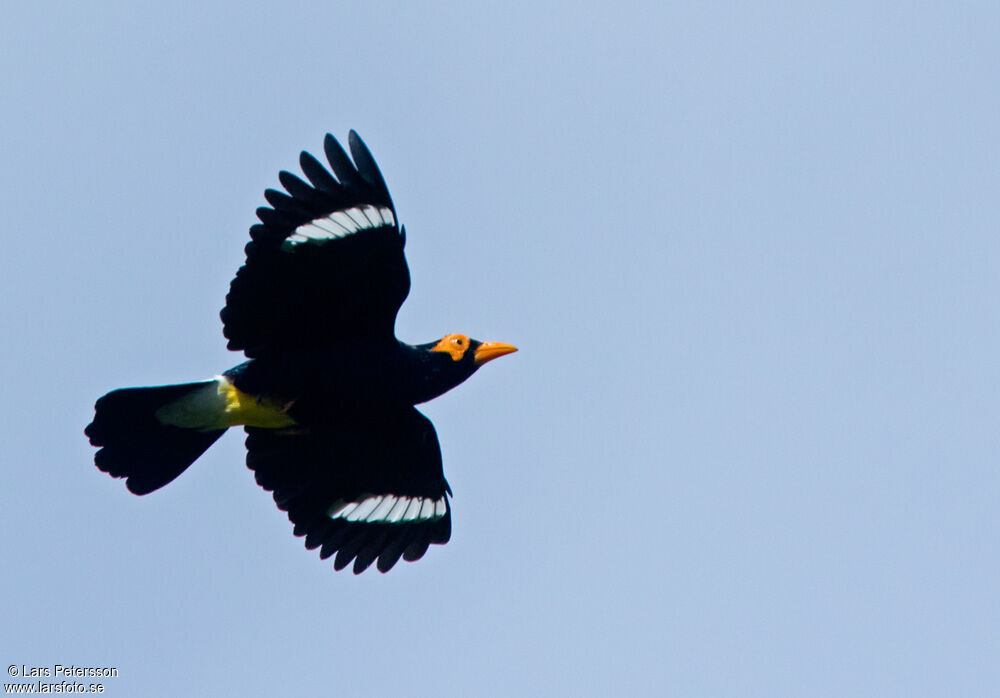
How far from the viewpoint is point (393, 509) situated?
35.5 ft

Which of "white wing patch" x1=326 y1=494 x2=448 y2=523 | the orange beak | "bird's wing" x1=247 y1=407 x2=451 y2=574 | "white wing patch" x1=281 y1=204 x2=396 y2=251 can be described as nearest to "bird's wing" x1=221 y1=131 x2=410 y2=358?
"white wing patch" x1=281 y1=204 x2=396 y2=251

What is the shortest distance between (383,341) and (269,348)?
0.73 meters

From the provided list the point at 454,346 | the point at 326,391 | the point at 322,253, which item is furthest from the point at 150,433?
the point at 454,346

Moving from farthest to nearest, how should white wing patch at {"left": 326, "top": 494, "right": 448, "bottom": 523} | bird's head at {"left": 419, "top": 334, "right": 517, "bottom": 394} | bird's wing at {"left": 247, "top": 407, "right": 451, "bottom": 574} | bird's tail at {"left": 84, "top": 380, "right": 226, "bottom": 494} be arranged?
white wing patch at {"left": 326, "top": 494, "right": 448, "bottom": 523} < bird's wing at {"left": 247, "top": 407, "right": 451, "bottom": 574} < bird's head at {"left": 419, "top": 334, "right": 517, "bottom": 394} < bird's tail at {"left": 84, "top": 380, "right": 226, "bottom": 494}

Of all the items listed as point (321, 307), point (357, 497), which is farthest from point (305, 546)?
point (321, 307)

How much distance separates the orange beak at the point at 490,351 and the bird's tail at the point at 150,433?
5.78ft

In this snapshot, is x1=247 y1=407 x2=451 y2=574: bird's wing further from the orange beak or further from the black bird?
the orange beak

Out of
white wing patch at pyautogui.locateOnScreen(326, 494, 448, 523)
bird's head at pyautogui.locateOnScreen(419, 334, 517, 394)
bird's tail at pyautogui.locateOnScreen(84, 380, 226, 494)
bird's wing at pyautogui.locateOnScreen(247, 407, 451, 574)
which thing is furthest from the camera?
white wing patch at pyautogui.locateOnScreen(326, 494, 448, 523)

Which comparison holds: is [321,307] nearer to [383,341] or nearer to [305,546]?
[383,341]

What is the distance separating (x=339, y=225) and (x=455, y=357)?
4.24 ft

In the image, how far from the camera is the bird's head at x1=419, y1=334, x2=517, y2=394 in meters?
10.1

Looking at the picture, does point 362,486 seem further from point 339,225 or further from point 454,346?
point 339,225

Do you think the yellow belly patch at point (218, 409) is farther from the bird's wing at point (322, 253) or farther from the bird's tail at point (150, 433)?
the bird's wing at point (322, 253)

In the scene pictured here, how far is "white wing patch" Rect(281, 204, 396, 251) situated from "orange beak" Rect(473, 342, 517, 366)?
1.27 m
